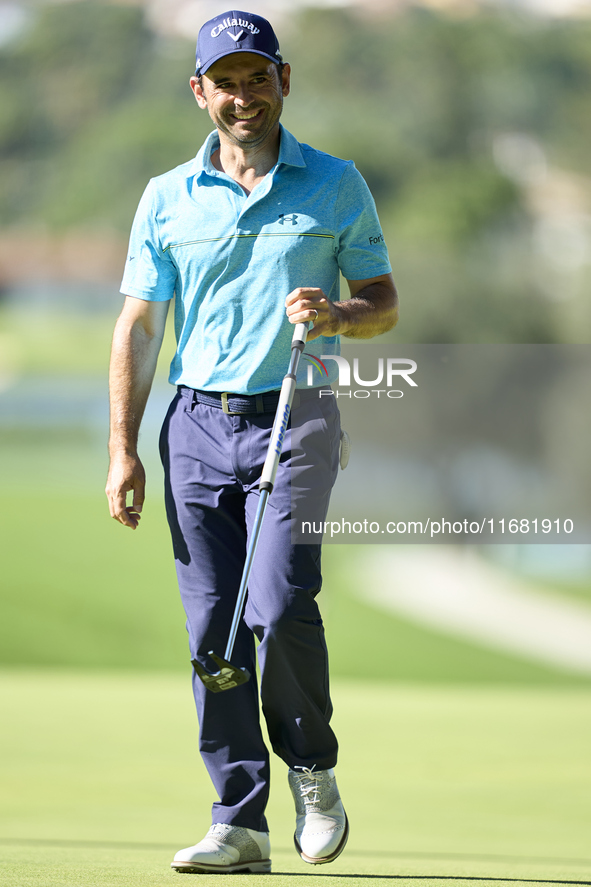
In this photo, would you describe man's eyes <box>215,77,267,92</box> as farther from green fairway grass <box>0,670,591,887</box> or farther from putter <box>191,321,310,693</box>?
green fairway grass <box>0,670,591,887</box>

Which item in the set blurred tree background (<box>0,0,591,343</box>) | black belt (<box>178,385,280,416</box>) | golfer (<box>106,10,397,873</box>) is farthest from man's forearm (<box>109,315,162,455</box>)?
blurred tree background (<box>0,0,591,343</box>)

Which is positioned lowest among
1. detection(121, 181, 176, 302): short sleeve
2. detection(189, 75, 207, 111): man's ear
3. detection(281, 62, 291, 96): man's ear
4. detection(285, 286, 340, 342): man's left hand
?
detection(285, 286, 340, 342): man's left hand

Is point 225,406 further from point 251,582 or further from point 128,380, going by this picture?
point 251,582

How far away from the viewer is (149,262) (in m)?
2.64

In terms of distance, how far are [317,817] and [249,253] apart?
1199mm

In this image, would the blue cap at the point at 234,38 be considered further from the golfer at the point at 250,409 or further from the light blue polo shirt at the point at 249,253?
the light blue polo shirt at the point at 249,253

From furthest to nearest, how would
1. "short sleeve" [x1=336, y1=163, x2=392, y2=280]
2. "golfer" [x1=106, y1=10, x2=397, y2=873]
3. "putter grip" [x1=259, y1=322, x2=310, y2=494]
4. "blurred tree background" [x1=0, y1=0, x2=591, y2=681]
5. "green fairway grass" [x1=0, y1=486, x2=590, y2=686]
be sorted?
"blurred tree background" [x1=0, y1=0, x2=591, y2=681] < "green fairway grass" [x1=0, y1=486, x2=590, y2=686] < "short sleeve" [x1=336, y1=163, x2=392, y2=280] < "golfer" [x1=106, y1=10, x2=397, y2=873] < "putter grip" [x1=259, y1=322, x2=310, y2=494]

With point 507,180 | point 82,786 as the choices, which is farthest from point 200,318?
point 507,180

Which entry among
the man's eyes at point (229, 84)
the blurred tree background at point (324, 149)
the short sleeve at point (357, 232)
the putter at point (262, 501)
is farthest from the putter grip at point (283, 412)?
the blurred tree background at point (324, 149)

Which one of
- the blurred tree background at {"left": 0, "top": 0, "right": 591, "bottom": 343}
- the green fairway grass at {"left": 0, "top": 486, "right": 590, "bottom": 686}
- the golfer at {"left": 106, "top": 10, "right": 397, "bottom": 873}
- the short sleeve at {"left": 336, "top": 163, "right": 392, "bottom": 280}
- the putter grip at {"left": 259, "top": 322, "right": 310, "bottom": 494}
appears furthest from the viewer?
the blurred tree background at {"left": 0, "top": 0, "right": 591, "bottom": 343}

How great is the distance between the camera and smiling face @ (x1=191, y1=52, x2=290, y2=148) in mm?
2525

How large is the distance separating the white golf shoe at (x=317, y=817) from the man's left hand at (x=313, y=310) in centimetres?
92

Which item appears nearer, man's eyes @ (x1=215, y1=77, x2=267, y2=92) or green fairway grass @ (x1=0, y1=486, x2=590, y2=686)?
man's eyes @ (x1=215, y1=77, x2=267, y2=92)

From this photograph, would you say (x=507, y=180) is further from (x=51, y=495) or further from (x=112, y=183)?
(x=51, y=495)
